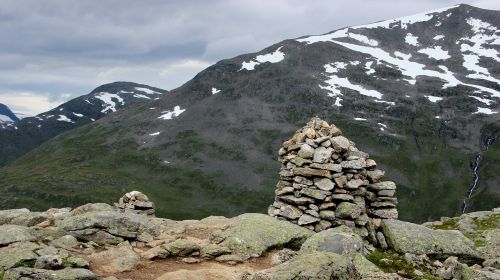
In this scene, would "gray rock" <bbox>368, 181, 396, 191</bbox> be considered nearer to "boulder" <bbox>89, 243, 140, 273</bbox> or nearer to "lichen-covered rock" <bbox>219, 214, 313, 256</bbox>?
"lichen-covered rock" <bbox>219, 214, 313, 256</bbox>

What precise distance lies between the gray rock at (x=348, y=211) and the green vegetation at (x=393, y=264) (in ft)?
9.57

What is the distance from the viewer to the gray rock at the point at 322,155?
1070 inches

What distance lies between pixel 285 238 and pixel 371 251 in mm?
4511

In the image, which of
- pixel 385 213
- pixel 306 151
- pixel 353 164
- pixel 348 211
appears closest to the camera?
pixel 348 211

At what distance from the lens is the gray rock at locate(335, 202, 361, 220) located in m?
26.0

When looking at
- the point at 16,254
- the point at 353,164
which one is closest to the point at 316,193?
the point at 353,164

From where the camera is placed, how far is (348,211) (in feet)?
85.1

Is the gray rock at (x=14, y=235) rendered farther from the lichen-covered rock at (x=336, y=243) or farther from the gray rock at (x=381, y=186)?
the gray rock at (x=381, y=186)

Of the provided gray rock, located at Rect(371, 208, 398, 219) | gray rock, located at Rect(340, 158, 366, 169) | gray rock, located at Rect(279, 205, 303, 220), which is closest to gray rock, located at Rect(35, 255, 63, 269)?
gray rock, located at Rect(279, 205, 303, 220)

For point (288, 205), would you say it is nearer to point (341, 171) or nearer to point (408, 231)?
point (341, 171)

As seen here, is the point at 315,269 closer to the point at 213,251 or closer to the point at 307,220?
the point at 213,251

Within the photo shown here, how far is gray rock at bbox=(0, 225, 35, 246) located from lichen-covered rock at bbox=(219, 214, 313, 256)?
947cm

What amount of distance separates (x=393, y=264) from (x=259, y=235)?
6.82 m

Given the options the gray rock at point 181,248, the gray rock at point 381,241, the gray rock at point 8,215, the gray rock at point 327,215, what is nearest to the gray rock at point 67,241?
the gray rock at point 181,248
